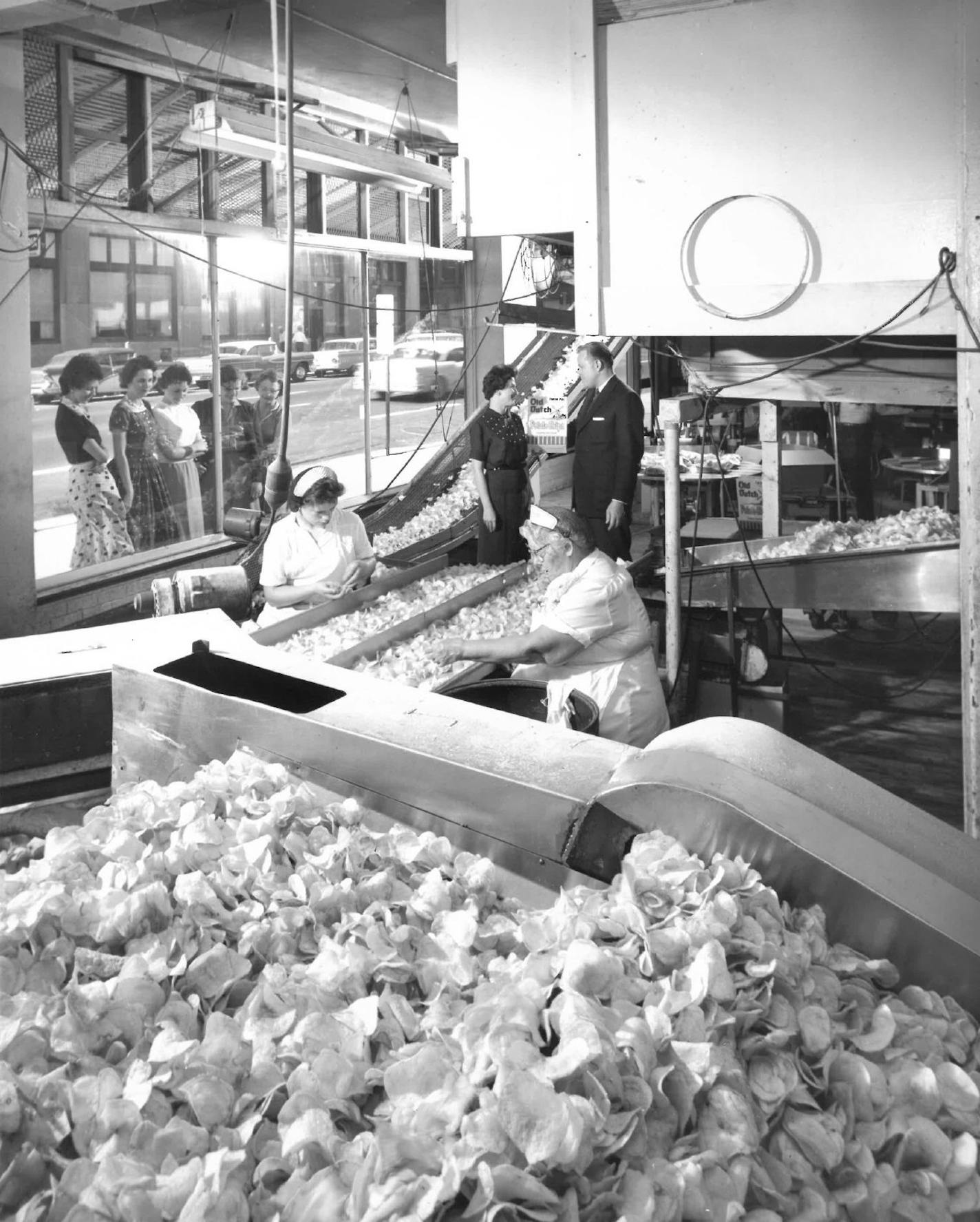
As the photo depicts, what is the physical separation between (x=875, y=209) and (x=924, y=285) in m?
0.33

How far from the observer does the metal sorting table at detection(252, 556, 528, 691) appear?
194 inches

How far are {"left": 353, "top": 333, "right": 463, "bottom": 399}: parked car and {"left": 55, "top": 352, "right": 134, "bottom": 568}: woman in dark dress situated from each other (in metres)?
4.29

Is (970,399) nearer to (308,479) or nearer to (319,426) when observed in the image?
(308,479)

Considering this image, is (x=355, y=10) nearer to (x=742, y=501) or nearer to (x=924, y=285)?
(x=742, y=501)

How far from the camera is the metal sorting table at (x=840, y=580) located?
5.82 m

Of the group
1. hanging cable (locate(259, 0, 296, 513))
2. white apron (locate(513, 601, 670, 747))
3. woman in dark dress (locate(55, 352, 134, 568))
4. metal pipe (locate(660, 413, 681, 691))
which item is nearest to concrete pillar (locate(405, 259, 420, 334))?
woman in dark dress (locate(55, 352, 134, 568))

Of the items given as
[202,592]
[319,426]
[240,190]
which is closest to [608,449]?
[202,592]

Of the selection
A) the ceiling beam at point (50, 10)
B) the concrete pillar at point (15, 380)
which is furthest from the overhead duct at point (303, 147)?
the concrete pillar at point (15, 380)

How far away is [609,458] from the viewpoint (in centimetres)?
760

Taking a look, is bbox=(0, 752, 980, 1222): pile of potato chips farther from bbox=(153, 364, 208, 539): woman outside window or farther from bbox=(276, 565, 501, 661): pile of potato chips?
bbox=(153, 364, 208, 539): woman outside window

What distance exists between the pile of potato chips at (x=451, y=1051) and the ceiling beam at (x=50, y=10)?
516 cm

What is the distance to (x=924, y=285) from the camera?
3.93 m

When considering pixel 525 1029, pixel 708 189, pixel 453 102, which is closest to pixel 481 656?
pixel 708 189

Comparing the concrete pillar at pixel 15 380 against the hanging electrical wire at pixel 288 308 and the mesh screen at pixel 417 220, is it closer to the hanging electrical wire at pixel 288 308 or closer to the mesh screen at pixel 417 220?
the hanging electrical wire at pixel 288 308
